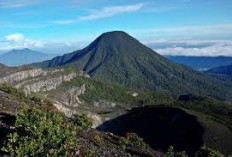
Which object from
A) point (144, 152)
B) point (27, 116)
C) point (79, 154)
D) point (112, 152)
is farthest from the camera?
point (144, 152)

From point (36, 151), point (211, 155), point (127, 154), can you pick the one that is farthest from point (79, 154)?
point (211, 155)

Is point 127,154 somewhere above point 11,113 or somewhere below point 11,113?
below

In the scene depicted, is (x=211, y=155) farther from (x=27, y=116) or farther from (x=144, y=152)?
(x=27, y=116)

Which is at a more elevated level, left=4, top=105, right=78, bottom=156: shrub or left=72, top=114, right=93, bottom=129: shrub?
left=4, top=105, right=78, bottom=156: shrub

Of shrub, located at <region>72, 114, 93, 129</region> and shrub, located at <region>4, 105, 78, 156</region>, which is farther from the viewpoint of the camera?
shrub, located at <region>72, 114, 93, 129</region>

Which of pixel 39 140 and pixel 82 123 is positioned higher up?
pixel 39 140

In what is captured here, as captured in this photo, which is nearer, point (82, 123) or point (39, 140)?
point (39, 140)

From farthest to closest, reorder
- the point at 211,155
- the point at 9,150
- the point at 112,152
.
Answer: the point at 211,155, the point at 112,152, the point at 9,150

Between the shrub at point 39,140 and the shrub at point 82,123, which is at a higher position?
the shrub at point 39,140

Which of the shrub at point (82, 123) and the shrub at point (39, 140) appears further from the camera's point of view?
Answer: the shrub at point (82, 123)

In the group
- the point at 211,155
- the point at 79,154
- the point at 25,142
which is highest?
the point at 25,142

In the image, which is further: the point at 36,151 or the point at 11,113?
the point at 11,113
